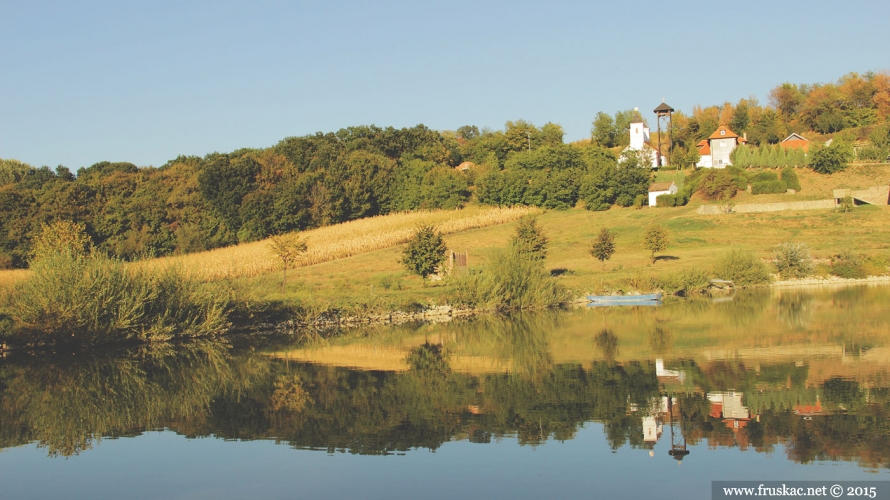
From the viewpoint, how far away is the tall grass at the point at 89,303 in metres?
24.5

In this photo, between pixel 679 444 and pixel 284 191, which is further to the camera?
pixel 284 191

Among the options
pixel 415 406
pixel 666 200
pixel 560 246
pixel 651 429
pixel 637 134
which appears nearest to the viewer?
pixel 651 429

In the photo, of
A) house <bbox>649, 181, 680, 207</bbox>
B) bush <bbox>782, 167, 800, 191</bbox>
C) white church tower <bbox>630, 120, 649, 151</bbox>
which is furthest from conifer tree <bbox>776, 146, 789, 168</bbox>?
white church tower <bbox>630, 120, 649, 151</bbox>

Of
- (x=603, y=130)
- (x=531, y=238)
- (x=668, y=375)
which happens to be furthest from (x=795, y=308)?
(x=603, y=130)

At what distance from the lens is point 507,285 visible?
118 feet

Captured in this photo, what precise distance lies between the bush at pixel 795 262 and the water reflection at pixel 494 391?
720 inches

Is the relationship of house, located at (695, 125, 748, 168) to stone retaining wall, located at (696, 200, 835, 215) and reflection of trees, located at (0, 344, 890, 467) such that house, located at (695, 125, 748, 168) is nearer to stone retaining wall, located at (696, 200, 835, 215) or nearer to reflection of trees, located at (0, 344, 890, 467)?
stone retaining wall, located at (696, 200, 835, 215)

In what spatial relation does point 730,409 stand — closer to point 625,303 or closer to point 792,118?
point 625,303

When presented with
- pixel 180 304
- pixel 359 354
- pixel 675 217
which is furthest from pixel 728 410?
pixel 675 217

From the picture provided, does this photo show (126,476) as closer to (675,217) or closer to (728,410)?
(728,410)

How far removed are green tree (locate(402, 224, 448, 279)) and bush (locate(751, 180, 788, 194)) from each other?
41170mm

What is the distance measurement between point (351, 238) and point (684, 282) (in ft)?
106

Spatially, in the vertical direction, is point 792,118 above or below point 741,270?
above

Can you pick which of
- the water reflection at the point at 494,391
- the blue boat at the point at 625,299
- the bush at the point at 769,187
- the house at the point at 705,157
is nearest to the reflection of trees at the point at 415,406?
the water reflection at the point at 494,391
